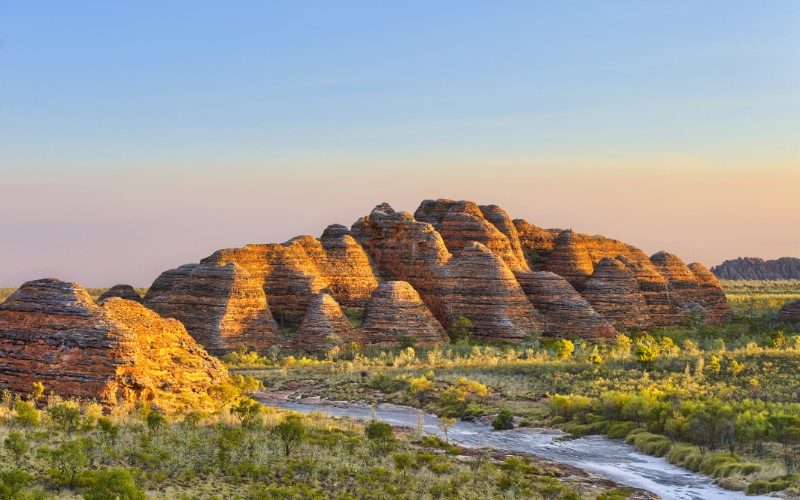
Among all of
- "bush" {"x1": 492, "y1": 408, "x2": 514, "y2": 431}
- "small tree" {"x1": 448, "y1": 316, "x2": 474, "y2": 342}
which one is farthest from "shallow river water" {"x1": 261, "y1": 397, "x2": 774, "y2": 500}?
"small tree" {"x1": 448, "y1": 316, "x2": 474, "y2": 342}

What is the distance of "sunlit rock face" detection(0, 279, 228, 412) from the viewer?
32.6 m

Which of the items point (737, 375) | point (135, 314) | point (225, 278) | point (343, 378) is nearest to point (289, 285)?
point (225, 278)

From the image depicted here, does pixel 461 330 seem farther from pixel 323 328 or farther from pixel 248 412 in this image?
pixel 248 412

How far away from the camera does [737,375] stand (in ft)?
158

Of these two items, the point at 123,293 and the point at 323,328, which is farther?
the point at 123,293

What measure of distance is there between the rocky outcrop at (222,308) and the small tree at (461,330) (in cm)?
1417

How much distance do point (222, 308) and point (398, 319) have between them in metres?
13.3

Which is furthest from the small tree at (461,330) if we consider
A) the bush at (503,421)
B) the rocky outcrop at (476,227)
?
the bush at (503,421)

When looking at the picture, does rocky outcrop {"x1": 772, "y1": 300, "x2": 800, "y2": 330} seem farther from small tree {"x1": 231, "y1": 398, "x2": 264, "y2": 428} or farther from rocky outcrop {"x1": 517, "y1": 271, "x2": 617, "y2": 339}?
small tree {"x1": 231, "y1": 398, "x2": 264, "y2": 428}

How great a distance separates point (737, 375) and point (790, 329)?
2755 cm

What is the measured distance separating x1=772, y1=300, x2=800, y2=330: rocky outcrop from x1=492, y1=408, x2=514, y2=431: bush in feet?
145

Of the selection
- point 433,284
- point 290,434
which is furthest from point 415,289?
point 290,434

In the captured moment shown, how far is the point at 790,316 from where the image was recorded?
74.2 meters

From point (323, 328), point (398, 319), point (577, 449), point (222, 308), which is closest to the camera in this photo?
point (577, 449)
